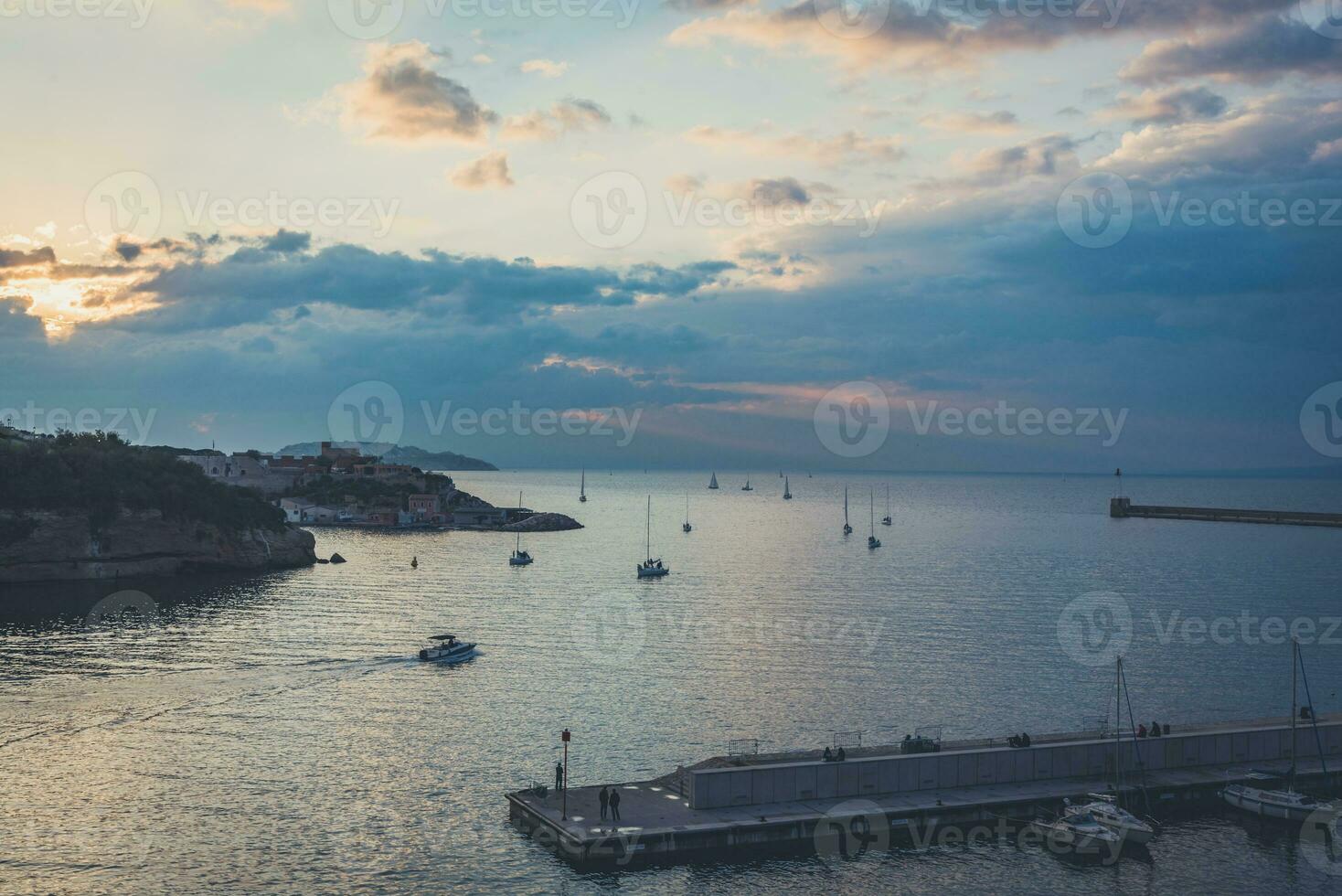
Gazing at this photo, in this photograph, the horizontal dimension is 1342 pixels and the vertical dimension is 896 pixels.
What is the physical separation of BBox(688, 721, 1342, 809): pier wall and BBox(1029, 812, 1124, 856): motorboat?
13.8ft

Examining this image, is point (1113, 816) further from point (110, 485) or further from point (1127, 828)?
point (110, 485)

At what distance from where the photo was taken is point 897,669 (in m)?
72.2

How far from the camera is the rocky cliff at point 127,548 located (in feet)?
360

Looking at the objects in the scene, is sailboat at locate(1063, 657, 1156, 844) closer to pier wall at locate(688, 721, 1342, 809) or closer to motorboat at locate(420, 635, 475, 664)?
pier wall at locate(688, 721, 1342, 809)

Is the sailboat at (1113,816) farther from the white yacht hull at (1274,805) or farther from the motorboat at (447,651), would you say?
the motorboat at (447,651)

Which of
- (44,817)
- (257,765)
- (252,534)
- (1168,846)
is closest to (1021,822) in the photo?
(1168,846)

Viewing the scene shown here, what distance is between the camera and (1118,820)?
40.8 m

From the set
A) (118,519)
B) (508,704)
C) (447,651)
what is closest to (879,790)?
(508,704)

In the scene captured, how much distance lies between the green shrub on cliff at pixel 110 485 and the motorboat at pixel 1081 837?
112767mm

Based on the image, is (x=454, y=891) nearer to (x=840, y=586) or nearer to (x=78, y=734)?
(x=78, y=734)

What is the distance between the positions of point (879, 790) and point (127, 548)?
4156 inches

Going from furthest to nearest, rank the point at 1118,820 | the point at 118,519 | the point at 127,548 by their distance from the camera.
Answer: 1. the point at 118,519
2. the point at 127,548
3. the point at 1118,820

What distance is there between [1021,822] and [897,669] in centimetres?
2979

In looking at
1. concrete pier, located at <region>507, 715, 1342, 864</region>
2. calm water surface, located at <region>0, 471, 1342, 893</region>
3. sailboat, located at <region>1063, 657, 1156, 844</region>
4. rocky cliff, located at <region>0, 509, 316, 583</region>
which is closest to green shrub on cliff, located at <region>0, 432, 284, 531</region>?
rocky cliff, located at <region>0, 509, 316, 583</region>
